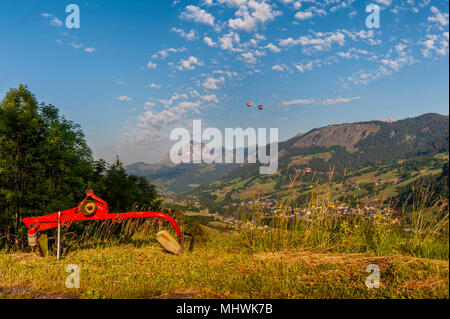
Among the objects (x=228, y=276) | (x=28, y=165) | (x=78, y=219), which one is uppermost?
(x=28, y=165)

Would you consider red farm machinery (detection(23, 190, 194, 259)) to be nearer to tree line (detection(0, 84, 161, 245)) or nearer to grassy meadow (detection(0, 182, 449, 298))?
grassy meadow (detection(0, 182, 449, 298))

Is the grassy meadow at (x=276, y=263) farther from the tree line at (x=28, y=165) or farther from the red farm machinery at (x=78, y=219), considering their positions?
the tree line at (x=28, y=165)

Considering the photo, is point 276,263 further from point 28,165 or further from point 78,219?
point 28,165

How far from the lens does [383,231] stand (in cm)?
700

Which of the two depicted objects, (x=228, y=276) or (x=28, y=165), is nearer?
(x=228, y=276)

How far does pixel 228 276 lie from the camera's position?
4.97 metres

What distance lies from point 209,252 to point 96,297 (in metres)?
3.48

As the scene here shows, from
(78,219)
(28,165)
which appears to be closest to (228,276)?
(78,219)

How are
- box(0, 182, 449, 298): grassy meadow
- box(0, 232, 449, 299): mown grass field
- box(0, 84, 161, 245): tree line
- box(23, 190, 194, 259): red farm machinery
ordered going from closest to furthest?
box(0, 232, 449, 299): mown grass field < box(0, 182, 449, 298): grassy meadow < box(23, 190, 194, 259): red farm machinery < box(0, 84, 161, 245): tree line

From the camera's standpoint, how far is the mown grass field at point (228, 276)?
13.7 ft

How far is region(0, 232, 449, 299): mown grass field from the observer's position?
13.7 feet

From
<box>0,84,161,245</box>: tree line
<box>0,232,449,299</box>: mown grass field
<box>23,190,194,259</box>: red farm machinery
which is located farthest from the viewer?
<box>0,84,161,245</box>: tree line

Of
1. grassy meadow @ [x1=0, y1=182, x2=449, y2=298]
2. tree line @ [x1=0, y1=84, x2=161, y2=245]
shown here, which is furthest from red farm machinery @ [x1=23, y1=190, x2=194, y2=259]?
tree line @ [x1=0, y1=84, x2=161, y2=245]
